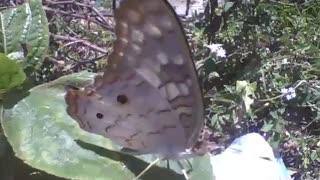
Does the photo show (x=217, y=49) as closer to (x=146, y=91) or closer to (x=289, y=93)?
(x=289, y=93)

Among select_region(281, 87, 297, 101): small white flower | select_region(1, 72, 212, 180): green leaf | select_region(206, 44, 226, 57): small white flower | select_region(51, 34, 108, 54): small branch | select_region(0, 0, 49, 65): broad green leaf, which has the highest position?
select_region(0, 0, 49, 65): broad green leaf

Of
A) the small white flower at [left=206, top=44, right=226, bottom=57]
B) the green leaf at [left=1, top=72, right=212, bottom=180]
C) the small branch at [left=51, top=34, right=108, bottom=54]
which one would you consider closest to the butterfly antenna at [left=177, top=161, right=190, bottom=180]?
the green leaf at [left=1, top=72, right=212, bottom=180]

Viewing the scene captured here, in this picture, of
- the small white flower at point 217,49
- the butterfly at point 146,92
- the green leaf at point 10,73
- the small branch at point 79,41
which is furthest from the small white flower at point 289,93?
the green leaf at point 10,73

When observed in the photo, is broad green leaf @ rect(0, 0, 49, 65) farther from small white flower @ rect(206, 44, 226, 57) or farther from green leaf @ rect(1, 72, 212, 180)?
small white flower @ rect(206, 44, 226, 57)

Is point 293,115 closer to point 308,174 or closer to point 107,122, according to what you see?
point 308,174

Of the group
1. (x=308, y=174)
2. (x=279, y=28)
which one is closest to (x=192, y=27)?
(x=279, y=28)

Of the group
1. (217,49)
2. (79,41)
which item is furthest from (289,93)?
(79,41)
